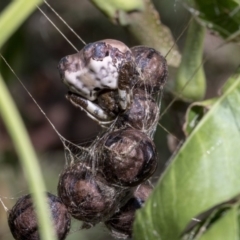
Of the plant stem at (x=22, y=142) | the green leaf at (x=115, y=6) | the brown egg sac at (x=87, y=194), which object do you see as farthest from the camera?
the green leaf at (x=115, y=6)

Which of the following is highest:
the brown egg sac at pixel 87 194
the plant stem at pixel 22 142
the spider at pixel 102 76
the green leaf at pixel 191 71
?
the plant stem at pixel 22 142

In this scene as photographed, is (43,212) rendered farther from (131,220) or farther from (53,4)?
(53,4)

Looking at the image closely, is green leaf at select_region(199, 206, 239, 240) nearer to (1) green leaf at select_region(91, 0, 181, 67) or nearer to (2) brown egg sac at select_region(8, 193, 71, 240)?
(2) brown egg sac at select_region(8, 193, 71, 240)

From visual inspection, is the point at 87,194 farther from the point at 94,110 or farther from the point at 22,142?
the point at 22,142

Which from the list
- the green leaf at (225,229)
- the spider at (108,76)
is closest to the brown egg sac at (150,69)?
the spider at (108,76)

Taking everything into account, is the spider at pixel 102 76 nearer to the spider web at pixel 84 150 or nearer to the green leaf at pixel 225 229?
the spider web at pixel 84 150

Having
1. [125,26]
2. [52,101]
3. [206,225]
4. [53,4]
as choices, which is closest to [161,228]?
[206,225]

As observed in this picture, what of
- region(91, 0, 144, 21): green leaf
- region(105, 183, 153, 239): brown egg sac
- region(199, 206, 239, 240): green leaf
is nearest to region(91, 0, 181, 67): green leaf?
region(91, 0, 144, 21): green leaf
